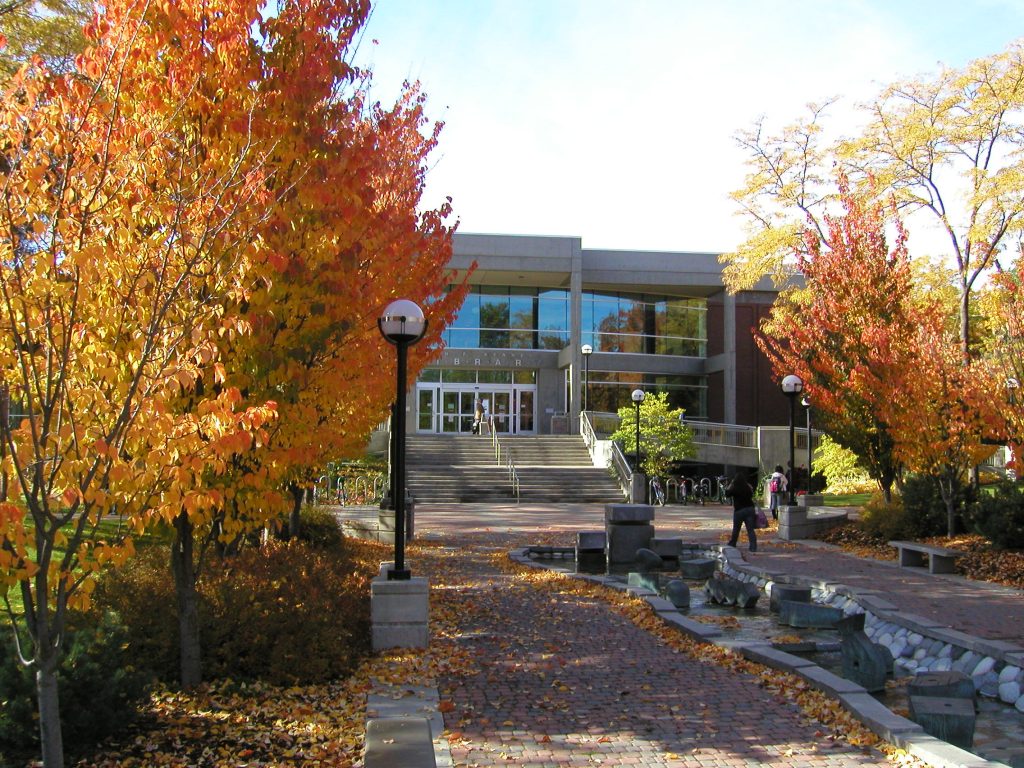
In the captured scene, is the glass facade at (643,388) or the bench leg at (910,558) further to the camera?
the glass facade at (643,388)

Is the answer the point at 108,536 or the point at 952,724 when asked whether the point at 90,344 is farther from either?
the point at 952,724

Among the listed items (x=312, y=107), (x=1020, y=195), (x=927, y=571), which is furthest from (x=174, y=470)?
(x=1020, y=195)

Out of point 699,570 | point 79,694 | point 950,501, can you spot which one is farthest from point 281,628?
point 950,501

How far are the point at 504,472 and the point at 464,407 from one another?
13.3 metres

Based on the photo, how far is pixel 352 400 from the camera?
9.30 meters

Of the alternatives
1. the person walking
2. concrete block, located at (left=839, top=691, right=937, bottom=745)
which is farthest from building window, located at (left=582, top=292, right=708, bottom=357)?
concrete block, located at (left=839, top=691, right=937, bottom=745)

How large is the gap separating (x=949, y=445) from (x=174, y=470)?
13770 millimetres

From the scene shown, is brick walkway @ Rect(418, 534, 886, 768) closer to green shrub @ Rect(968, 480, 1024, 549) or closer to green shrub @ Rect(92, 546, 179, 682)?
green shrub @ Rect(92, 546, 179, 682)

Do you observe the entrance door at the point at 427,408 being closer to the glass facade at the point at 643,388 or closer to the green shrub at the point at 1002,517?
the glass facade at the point at 643,388

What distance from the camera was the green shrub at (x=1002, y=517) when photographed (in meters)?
13.1

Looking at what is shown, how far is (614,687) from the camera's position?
691cm

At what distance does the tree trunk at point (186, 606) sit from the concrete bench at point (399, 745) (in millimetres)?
2405

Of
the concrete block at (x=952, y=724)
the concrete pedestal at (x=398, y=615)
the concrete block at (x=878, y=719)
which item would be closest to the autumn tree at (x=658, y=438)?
the concrete pedestal at (x=398, y=615)

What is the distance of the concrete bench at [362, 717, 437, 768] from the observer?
391cm
